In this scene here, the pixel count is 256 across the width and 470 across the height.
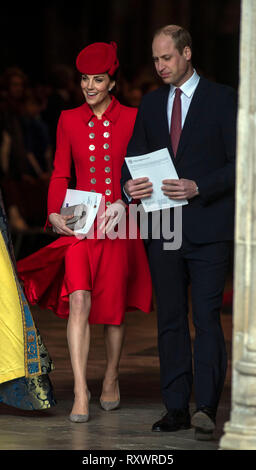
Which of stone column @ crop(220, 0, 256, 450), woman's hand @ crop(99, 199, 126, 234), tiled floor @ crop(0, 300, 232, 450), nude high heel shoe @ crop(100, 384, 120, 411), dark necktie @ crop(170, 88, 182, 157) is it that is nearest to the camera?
stone column @ crop(220, 0, 256, 450)

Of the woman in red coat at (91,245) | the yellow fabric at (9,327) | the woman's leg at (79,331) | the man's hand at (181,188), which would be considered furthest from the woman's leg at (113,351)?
the man's hand at (181,188)

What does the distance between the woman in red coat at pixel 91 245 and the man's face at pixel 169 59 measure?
549 millimetres

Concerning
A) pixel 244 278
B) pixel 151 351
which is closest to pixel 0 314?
pixel 244 278

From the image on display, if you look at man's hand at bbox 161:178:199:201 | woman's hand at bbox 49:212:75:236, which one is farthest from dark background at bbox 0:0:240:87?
man's hand at bbox 161:178:199:201

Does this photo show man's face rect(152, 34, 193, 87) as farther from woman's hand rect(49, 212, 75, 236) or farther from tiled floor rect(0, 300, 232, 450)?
tiled floor rect(0, 300, 232, 450)

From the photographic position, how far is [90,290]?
7.09 m

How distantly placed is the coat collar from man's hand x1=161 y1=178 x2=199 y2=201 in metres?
0.80

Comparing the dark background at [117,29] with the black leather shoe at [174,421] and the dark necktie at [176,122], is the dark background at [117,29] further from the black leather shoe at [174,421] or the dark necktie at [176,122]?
the black leather shoe at [174,421]

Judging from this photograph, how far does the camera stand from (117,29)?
2416cm

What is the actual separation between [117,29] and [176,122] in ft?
58.3

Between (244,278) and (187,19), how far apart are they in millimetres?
17974

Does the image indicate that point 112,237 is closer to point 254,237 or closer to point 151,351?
point 254,237

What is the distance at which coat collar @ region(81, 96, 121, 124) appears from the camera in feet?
23.6

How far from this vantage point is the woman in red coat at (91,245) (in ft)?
23.2
